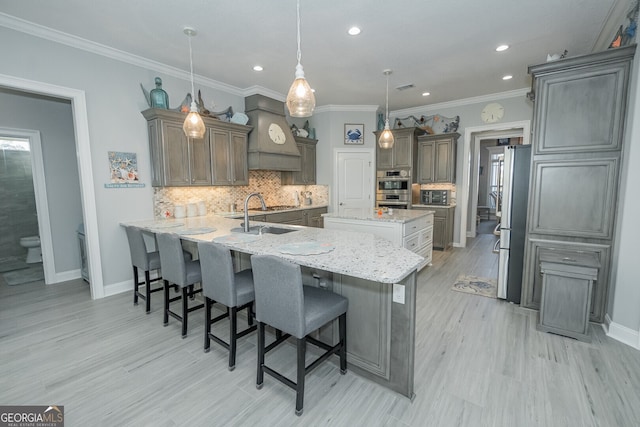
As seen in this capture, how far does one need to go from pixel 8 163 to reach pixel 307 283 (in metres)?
5.85

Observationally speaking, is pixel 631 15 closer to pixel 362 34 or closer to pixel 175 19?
pixel 362 34

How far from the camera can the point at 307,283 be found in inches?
89.8

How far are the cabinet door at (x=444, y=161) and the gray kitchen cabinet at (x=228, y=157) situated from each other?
3.91 m

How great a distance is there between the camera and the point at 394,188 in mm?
6152

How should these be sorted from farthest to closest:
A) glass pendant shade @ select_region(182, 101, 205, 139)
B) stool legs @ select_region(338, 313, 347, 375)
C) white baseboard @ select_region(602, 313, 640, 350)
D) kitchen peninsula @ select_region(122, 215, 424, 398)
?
glass pendant shade @ select_region(182, 101, 205, 139) → white baseboard @ select_region(602, 313, 640, 350) → stool legs @ select_region(338, 313, 347, 375) → kitchen peninsula @ select_region(122, 215, 424, 398)

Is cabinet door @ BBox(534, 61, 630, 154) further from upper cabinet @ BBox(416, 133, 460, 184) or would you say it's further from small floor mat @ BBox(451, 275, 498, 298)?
upper cabinet @ BBox(416, 133, 460, 184)

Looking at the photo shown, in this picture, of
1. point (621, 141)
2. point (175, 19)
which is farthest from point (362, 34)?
point (621, 141)

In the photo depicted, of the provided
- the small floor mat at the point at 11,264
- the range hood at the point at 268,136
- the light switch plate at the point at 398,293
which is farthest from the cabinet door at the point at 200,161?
the small floor mat at the point at 11,264

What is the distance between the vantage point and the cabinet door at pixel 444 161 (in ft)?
19.2

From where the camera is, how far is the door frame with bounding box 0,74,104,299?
3.10 metres

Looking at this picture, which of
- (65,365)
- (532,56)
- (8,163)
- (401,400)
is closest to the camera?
(401,400)

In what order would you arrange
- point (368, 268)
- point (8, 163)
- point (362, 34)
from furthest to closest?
point (8, 163)
point (362, 34)
point (368, 268)

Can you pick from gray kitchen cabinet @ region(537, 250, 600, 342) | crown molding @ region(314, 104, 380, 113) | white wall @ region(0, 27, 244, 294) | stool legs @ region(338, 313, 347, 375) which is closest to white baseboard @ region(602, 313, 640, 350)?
gray kitchen cabinet @ region(537, 250, 600, 342)

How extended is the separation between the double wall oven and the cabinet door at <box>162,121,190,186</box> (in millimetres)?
3964
